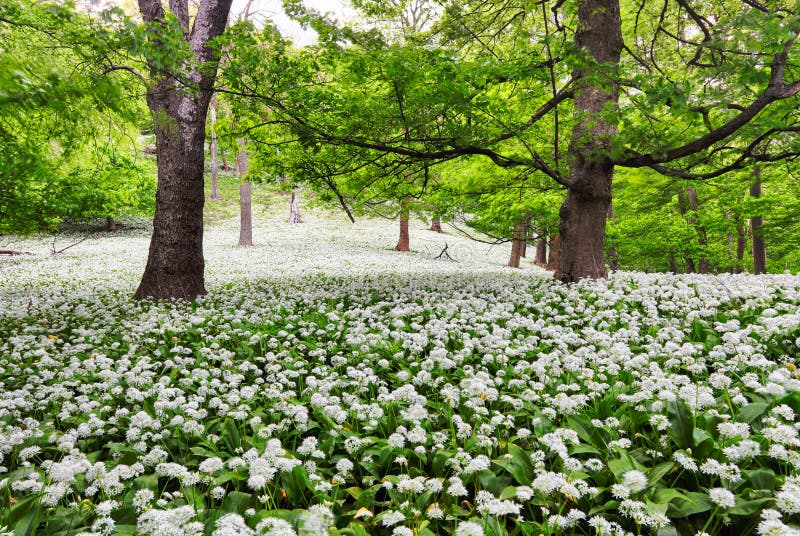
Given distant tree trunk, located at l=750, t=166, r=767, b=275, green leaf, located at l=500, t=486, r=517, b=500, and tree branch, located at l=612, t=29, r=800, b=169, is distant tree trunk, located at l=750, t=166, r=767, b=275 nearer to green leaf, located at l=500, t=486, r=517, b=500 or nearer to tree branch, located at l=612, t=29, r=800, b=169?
tree branch, located at l=612, t=29, r=800, b=169

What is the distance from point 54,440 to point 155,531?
6.71 ft

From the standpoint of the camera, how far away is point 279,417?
360 centimetres

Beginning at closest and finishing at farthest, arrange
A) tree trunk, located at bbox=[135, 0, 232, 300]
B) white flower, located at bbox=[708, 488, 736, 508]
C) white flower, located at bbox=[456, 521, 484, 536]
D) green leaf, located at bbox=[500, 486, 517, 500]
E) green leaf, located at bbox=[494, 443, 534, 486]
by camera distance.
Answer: white flower, located at bbox=[456, 521, 484, 536] < white flower, located at bbox=[708, 488, 736, 508] < green leaf, located at bbox=[500, 486, 517, 500] < green leaf, located at bbox=[494, 443, 534, 486] < tree trunk, located at bbox=[135, 0, 232, 300]

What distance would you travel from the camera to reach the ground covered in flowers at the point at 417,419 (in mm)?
2332

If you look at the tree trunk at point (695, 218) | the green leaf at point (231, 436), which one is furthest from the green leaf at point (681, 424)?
the tree trunk at point (695, 218)

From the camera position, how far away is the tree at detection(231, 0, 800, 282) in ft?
17.4

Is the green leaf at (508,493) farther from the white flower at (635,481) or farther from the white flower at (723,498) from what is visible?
the white flower at (723,498)

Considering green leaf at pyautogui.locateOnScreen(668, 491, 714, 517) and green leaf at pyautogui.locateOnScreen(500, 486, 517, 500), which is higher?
green leaf at pyautogui.locateOnScreen(668, 491, 714, 517)

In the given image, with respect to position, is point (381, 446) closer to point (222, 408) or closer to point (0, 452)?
point (222, 408)

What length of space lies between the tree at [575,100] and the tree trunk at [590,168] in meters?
0.02

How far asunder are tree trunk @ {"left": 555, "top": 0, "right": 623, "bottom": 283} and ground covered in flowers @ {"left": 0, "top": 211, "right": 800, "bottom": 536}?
132 cm

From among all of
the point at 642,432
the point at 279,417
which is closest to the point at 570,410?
the point at 642,432

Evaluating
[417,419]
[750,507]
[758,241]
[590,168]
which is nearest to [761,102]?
[590,168]

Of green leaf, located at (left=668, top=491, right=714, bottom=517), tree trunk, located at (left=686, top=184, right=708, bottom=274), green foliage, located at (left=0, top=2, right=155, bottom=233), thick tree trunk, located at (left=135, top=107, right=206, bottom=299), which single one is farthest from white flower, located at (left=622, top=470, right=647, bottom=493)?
tree trunk, located at (left=686, top=184, right=708, bottom=274)
